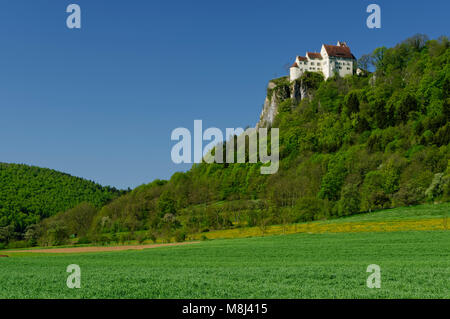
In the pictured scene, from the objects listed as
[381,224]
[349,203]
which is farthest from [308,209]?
[381,224]

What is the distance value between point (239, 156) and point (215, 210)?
96.4 meters

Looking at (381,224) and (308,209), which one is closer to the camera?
(381,224)

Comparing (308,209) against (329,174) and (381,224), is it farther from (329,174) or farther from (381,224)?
(381,224)

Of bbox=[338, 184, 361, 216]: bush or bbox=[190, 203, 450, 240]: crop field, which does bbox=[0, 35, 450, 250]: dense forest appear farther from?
bbox=[190, 203, 450, 240]: crop field

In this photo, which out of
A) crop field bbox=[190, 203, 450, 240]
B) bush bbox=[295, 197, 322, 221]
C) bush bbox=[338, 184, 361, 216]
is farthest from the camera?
bush bbox=[295, 197, 322, 221]

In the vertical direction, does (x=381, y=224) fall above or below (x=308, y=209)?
below

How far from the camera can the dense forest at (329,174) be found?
9656cm

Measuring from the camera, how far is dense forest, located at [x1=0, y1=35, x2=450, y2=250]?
9656cm

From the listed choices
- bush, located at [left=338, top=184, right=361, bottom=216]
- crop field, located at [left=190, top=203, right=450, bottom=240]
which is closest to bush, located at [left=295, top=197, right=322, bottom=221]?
bush, located at [left=338, top=184, right=361, bottom=216]

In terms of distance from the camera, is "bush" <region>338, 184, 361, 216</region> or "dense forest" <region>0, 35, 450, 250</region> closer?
"bush" <region>338, 184, 361, 216</region>

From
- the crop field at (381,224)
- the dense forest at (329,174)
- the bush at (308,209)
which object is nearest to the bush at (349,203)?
the dense forest at (329,174)

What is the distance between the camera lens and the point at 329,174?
116 m

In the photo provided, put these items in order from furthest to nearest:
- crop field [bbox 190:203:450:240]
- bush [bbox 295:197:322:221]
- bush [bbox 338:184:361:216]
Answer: bush [bbox 295:197:322:221]
bush [bbox 338:184:361:216]
crop field [bbox 190:203:450:240]

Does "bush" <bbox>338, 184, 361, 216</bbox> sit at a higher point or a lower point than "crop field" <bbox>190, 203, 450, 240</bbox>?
higher
